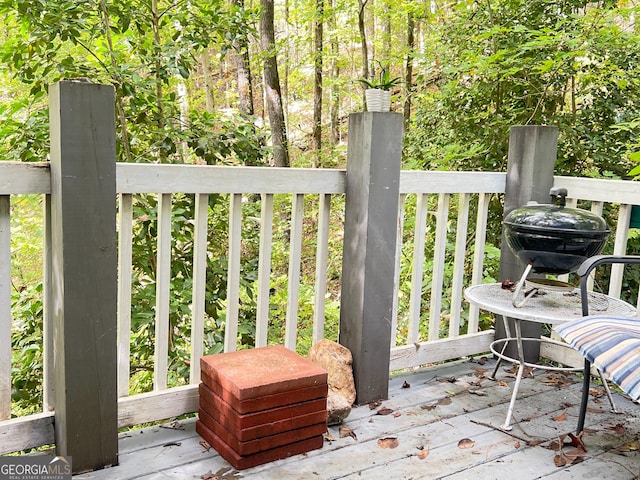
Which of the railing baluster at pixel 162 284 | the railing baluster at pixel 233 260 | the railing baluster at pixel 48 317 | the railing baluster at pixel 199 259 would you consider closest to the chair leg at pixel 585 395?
the railing baluster at pixel 233 260

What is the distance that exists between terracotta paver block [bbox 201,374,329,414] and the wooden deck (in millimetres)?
208

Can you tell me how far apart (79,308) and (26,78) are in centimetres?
205

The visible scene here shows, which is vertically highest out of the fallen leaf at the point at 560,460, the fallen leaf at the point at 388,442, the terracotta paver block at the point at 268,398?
the terracotta paver block at the point at 268,398

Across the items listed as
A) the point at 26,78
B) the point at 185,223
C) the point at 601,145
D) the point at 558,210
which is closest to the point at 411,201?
the point at 601,145

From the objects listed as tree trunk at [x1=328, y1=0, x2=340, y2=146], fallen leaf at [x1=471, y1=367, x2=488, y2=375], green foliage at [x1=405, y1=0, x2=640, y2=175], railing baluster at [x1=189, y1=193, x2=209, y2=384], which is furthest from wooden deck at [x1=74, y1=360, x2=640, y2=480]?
tree trunk at [x1=328, y1=0, x2=340, y2=146]

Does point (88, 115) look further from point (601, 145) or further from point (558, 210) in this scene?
point (601, 145)

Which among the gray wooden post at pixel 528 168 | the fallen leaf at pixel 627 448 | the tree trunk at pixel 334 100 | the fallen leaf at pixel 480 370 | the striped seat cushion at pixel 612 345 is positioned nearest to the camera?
the striped seat cushion at pixel 612 345

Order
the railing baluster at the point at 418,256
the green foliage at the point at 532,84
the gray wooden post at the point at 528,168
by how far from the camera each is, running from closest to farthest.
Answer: the railing baluster at the point at 418,256 → the gray wooden post at the point at 528,168 → the green foliage at the point at 532,84

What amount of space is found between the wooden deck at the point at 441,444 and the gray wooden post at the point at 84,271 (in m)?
0.17

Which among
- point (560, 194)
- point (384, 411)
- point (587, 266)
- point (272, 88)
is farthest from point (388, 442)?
point (272, 88)

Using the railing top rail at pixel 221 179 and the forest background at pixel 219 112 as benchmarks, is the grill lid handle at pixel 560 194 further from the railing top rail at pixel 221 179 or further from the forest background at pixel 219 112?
the railing top rail at pixel 221 179

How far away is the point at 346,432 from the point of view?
216 centimetres

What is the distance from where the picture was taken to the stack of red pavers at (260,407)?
1864 millimetres

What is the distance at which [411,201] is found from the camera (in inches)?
198
